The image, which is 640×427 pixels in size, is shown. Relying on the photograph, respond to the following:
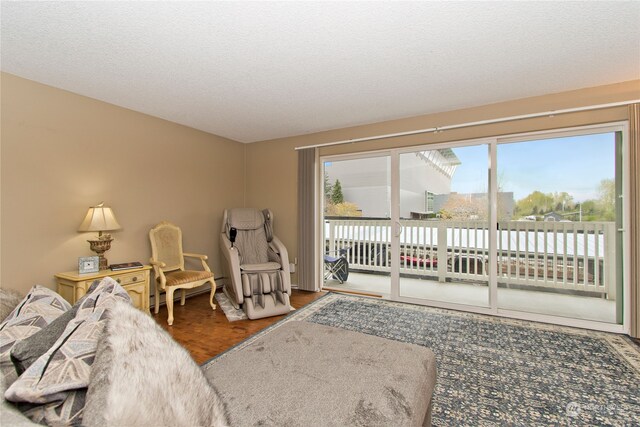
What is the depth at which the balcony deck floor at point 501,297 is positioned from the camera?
3.01 meters

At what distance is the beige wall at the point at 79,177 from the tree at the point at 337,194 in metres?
1.99

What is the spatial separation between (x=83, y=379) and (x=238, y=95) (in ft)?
9.50

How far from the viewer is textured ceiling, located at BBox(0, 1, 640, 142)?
180cm

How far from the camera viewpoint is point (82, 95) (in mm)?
3021

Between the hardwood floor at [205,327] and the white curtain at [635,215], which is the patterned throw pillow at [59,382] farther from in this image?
the white curtain at [635,215]

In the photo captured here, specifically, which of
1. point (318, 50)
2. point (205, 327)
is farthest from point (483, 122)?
point (205, 327)

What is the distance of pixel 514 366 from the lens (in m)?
2.18

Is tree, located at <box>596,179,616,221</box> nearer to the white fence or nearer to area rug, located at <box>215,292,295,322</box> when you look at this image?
the white fence

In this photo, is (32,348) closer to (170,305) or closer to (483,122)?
(170,305)

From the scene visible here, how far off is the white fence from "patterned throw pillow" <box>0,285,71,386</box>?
3459 mm

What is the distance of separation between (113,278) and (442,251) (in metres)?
3.80

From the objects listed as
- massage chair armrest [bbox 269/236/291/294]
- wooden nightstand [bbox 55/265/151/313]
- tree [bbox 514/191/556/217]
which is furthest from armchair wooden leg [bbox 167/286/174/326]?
tree [bbox 514/191/556/217]

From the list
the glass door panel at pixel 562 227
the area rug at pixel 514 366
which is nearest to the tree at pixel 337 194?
the area rug at pixel 514 366

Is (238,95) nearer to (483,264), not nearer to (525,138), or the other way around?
(525,138)
